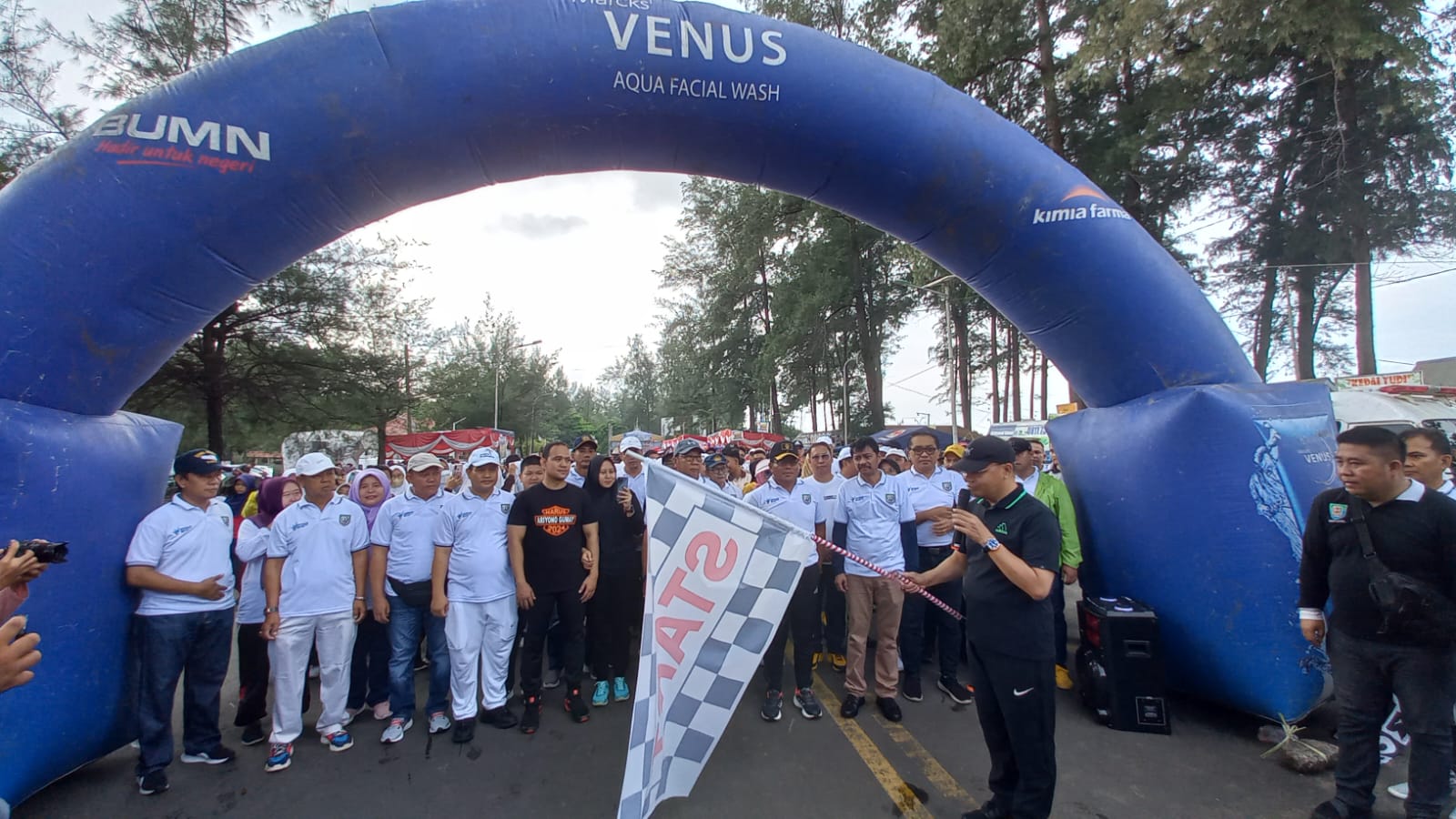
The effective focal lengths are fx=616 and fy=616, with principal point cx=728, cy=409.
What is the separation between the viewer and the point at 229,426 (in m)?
18.9

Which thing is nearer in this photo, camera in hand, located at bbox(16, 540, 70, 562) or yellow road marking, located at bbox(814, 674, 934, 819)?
camera in hand, located at bbox(16, 540, 70, 562)

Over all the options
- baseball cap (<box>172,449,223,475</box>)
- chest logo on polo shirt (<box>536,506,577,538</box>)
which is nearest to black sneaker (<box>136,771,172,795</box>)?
baseball cap (<box>172,449,223,475</box>)

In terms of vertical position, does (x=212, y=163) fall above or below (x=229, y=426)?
above

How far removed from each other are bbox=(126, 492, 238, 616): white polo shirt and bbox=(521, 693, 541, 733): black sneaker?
6.28 feet

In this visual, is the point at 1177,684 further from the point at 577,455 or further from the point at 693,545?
the point at 577,455

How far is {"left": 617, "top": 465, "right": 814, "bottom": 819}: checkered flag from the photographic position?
2799 millimetres

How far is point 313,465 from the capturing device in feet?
13.4

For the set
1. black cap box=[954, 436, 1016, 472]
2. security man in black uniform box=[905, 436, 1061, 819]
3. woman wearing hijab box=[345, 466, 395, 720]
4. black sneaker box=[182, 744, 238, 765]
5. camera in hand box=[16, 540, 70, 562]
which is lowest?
black sneaker box=[182, 744, 238, 765]

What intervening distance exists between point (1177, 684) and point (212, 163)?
22.3 feet

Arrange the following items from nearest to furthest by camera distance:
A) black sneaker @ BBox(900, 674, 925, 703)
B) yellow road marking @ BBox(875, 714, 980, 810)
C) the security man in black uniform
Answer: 1. the security man in black uniform
2. yellow road marking @ BBox(875, 714, 980, 810)
3. black sneaker @ BBox(900, 674, 925, 703)

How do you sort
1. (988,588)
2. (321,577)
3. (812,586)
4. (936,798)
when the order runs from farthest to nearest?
(812,586), (321,577), (936,798), (988,588)

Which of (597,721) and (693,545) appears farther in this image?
(597,721)

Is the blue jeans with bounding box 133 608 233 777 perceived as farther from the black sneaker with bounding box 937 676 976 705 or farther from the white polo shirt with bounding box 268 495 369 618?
the black sneaker with bounding box 937 676 976 705

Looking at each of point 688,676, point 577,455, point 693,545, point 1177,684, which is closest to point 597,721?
point 688,676
